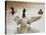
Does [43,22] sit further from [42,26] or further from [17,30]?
[17,30]

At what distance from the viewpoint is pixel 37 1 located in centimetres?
77

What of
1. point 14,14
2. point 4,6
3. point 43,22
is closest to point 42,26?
point 43,22

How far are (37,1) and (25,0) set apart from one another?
11 centimetres

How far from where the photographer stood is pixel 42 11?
0.77m

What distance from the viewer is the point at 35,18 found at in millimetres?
761

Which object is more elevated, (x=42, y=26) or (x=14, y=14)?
(x=14, y=14)

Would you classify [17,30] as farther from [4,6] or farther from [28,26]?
[4,6]

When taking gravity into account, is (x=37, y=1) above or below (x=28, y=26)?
above
